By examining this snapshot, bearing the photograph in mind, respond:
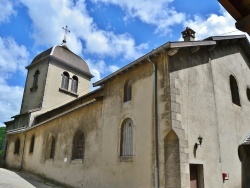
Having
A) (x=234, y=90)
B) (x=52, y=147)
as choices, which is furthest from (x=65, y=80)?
(x=234, y=90)

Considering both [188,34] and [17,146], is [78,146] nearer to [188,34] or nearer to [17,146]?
[188,34]

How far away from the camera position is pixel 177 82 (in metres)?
8.39

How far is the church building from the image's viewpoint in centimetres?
780

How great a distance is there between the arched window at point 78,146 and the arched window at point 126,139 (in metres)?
3.30

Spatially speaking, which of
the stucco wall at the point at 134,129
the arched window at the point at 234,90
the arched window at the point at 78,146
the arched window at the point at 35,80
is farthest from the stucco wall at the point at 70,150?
the arched window at the point at 35,80

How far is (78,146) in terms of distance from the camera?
39.9 feet

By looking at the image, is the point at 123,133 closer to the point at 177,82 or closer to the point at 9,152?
the point at 177,82

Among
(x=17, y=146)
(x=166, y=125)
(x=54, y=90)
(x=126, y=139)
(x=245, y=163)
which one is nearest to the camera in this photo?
(x=166, y=125)

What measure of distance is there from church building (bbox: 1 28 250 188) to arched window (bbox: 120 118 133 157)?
4cm

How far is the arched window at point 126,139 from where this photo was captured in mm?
8969

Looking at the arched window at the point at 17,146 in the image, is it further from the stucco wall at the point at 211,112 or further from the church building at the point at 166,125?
the stucco wall at the point at 211,112

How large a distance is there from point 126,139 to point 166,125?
2.13 m

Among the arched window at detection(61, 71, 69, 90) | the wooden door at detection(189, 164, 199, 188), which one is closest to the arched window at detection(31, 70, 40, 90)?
the arched window at detection(61, 71, 69, 90)

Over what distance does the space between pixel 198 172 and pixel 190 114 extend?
202cm
